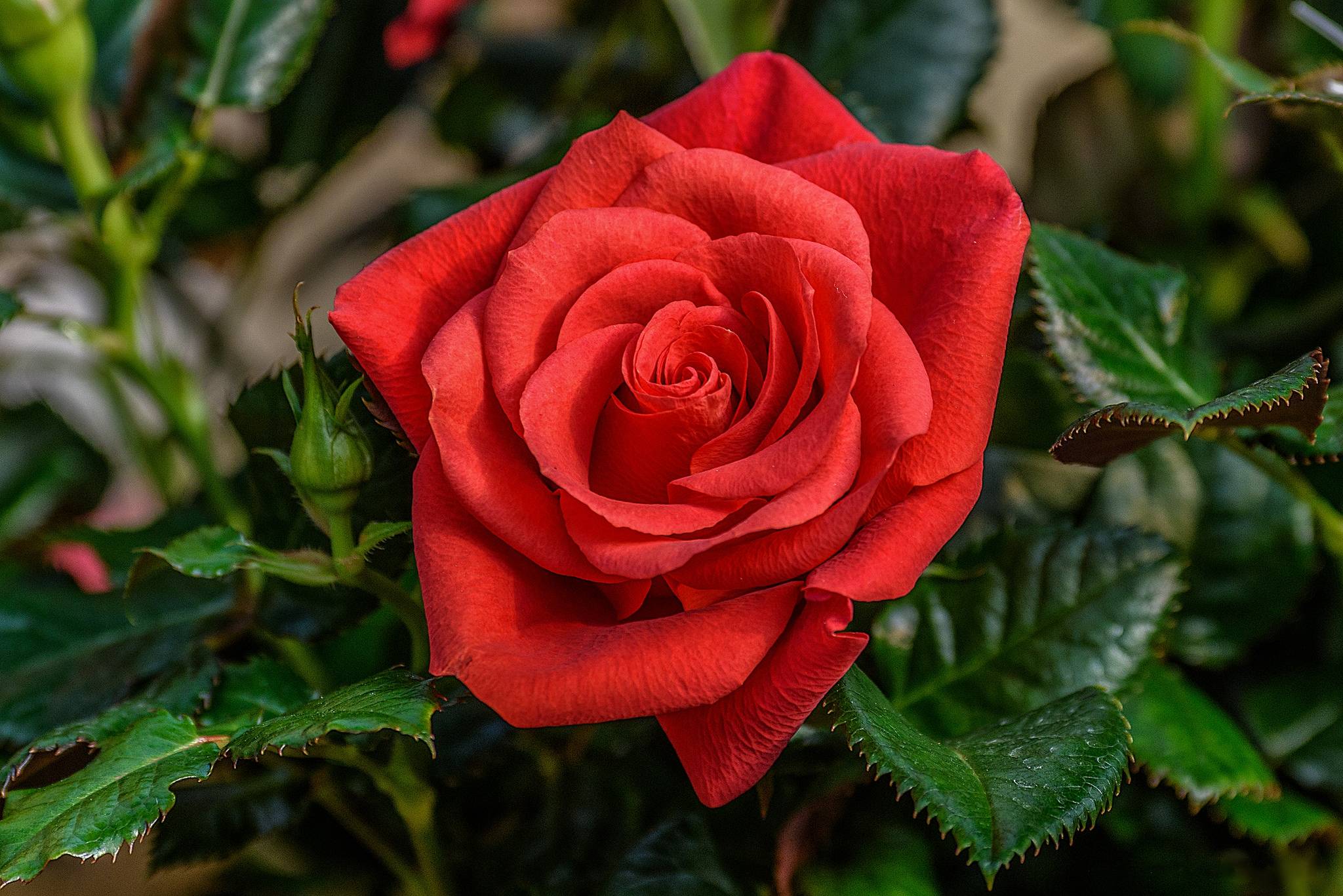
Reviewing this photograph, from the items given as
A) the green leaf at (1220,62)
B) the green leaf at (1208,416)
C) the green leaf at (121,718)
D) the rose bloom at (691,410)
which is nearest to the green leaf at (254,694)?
the green leaf at (121,718)

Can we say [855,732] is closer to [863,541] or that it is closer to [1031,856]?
[863,541]

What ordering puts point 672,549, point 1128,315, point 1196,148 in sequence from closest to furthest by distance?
1. point 672,549
2. point 1128,315
3. point 1196,148

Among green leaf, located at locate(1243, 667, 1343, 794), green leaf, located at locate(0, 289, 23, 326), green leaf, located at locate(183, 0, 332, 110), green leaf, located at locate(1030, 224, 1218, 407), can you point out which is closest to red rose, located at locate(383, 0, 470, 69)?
green leaf, located at locate(183, 0, 332, 110)

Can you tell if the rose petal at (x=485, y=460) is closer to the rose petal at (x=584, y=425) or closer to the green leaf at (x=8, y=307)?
the rose petal at (x=584, y=425)

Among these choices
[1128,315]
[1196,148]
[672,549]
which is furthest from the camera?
[1196,148]

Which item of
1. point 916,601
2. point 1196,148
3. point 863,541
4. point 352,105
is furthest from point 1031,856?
point 352,105

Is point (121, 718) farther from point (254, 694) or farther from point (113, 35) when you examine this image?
point (113, 35)

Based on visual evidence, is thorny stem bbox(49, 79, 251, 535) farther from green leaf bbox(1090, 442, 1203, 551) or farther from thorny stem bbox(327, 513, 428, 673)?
green leaf bbox(1090, 442, 1203, 551)
